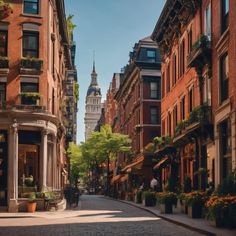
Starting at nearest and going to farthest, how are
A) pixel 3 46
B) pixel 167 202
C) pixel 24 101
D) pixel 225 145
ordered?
pixel 225 145, pixel 167 202, pixel 24 101, pixel 3 46

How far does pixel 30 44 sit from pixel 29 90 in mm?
2983

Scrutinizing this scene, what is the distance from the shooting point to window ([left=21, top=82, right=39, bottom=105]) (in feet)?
120

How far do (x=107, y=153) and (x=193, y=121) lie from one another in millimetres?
46861

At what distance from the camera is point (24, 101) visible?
36562 mm

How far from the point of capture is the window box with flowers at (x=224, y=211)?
1855 centimetres

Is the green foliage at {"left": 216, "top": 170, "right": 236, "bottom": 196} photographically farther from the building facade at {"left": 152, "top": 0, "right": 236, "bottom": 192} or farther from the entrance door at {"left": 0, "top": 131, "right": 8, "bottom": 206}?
the entrance door at {"left": 0, "top": 131, "right": 8, "bottom": 206}

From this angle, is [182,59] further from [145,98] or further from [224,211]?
[145,98]

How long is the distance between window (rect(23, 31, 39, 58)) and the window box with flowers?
2116cm

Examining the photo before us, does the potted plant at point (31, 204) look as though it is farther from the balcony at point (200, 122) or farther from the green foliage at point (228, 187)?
the green foliage at point (228, 187)

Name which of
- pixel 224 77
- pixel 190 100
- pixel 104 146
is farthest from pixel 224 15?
pixel 104 146

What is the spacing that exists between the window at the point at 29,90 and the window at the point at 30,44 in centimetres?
191

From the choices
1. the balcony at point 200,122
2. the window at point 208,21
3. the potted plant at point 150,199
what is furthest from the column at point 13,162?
the window at point 208,21

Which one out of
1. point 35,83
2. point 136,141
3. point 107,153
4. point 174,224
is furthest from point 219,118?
point 107,153

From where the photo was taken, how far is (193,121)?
31484 mm
